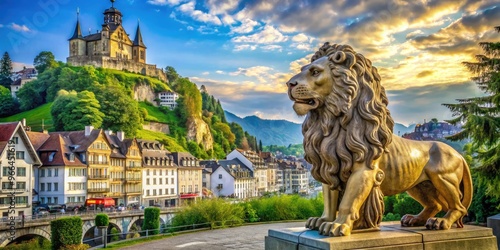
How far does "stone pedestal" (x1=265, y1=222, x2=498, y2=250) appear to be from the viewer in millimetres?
3887

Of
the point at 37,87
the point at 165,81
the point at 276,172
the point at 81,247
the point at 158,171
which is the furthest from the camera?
the point at 165,81

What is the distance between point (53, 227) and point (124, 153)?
3608 centimetres

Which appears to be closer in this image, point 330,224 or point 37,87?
point 330,224

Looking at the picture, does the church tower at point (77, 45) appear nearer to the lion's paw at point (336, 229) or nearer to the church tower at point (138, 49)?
the church tower at point (138, 49)

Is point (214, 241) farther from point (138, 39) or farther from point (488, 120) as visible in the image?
point (138, 39)

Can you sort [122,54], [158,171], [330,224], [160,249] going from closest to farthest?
[330,224]
[160,249]
[158,171]
[122,54]

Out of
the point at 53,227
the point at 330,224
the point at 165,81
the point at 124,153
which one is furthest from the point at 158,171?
the point at 165,81

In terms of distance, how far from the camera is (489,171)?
1375 centimetres

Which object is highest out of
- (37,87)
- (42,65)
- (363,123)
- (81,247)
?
(42,65)

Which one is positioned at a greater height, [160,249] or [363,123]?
[363,123]

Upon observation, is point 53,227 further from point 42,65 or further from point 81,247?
point 42,65

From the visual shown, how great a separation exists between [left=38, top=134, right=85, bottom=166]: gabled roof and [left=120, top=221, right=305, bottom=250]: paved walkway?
27.0 m

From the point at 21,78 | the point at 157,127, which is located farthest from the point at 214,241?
the point at 21,78

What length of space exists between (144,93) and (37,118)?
33807 mm
